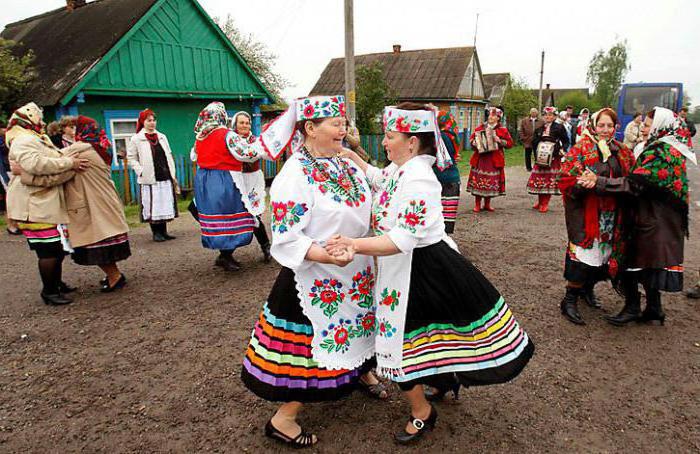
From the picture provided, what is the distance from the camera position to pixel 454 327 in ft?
Answer: 7.84

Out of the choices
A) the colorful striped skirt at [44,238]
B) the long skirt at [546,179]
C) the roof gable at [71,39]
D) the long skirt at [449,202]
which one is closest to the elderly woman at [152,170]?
the colorful striped skirt at [44,238]

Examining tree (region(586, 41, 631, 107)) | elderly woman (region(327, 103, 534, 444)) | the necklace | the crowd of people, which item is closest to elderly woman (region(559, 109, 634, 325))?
the crowd of people

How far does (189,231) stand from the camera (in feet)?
25.5

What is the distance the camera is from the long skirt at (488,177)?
8.47 meters

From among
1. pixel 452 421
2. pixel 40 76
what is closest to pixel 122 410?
pixel 452 421

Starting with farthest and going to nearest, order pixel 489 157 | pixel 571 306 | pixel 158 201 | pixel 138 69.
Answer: pixel 138 69 → pixel 489 157 → pixel 158 201 → pixel 571 306

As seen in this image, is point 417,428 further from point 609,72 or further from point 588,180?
point 609,72

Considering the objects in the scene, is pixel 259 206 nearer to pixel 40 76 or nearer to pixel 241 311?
pixel 241 311

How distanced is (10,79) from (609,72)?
56458mm

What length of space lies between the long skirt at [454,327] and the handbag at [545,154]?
22.2 feet

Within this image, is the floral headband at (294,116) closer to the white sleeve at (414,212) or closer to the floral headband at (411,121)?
the floral headband at (411,121)

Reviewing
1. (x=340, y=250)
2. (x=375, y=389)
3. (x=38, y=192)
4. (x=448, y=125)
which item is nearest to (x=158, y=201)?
(x=38, y=192)

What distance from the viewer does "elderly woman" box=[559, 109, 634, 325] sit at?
3.74 meters

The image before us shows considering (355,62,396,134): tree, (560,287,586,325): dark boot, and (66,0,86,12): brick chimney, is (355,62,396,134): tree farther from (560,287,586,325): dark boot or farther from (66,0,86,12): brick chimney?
(560,287,586,325): dark boot
